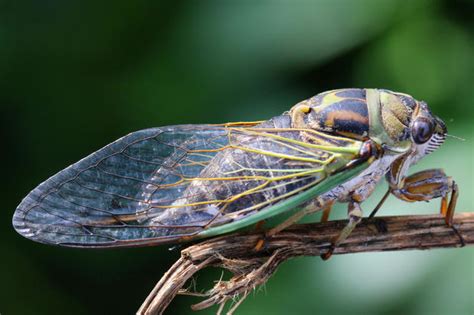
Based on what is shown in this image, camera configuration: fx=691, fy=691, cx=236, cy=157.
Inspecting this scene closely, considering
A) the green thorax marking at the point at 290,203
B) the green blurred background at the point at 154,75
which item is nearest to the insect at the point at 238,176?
the green thorax marking at the point at 290,203

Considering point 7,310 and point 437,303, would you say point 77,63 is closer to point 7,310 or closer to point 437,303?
point 7,310

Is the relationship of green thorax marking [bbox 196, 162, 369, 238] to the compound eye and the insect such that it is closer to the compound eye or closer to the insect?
the insect

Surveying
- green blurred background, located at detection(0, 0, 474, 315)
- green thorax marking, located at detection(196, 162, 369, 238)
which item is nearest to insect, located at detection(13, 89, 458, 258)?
green thorax marking, located at detection(196, 162, 369, 238)

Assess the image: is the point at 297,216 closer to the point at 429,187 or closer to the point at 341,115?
the point at 341,115

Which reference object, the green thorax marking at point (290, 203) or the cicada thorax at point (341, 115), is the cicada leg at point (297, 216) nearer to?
the green thorax marking at point (290, 203)

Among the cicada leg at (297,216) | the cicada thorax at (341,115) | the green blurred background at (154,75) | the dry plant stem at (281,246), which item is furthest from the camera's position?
the green blurred background at (154,75)

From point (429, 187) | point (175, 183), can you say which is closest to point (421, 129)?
point (429, 187)
